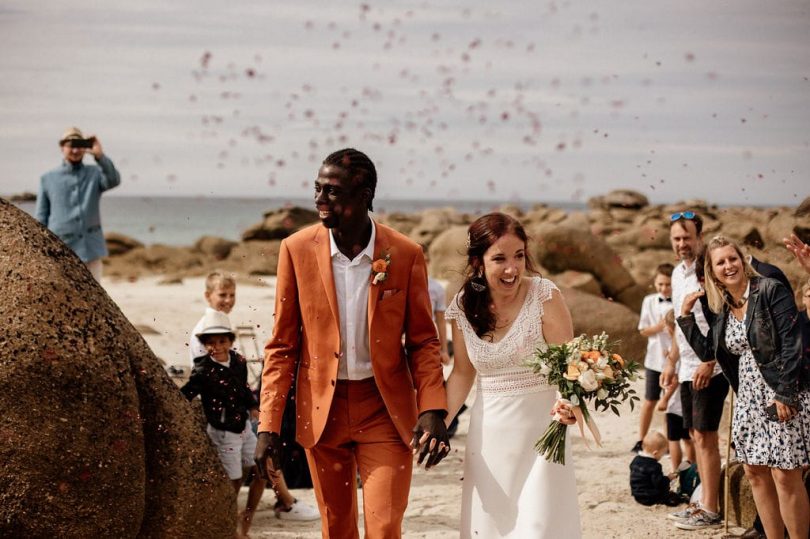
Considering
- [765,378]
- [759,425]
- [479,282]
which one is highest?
[479,282]

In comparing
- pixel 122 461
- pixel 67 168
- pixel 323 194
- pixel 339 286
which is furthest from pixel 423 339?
pixel 67 168

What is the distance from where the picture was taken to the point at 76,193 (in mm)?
10383

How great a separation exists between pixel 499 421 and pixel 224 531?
191 centimetres

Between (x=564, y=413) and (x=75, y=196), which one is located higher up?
(x=75, y=196)

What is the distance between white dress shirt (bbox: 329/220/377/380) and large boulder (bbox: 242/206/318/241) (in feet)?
118

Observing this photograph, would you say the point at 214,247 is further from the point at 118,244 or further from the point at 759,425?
the point at 759,425

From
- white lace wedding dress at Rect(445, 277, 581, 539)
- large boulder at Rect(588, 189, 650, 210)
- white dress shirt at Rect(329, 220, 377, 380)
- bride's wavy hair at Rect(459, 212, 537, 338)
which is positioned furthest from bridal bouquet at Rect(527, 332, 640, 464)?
large boulder at Rect(588, 189, 650, 210)

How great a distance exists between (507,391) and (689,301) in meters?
2.03

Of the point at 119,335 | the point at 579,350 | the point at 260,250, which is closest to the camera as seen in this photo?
the point at 579,350

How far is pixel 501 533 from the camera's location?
16.3ft

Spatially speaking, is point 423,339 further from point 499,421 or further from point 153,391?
point 153,391

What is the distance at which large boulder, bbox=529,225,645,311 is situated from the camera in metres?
19.2

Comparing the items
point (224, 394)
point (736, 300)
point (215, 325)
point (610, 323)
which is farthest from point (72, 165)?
point (610, 323)

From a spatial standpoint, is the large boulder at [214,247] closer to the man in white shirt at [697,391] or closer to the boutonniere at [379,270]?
the man in white shirt at [697,391]
